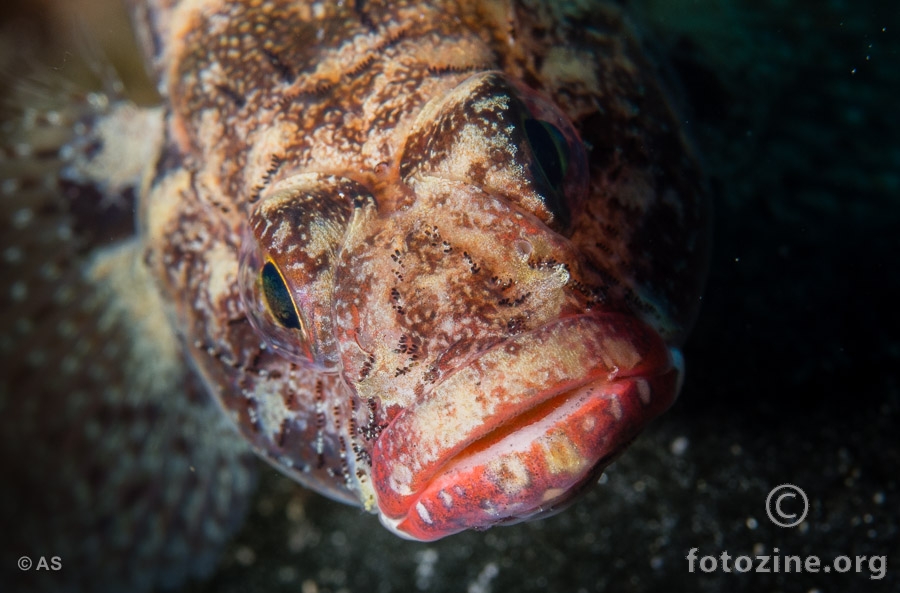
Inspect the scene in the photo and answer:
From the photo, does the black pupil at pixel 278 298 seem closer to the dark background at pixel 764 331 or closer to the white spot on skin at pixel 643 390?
the white spot on skin at pixel 643 390

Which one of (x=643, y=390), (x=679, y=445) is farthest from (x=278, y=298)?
(x=679, y=445)

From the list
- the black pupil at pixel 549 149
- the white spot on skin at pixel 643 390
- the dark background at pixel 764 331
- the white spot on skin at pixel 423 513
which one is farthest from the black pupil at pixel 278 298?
the dark background at pixel 764 331

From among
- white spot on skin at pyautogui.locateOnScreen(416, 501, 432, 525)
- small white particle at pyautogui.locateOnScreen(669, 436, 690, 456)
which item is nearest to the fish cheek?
white spot on skin at pyautogui.locateOnScreen(416, 501, 432, 525)

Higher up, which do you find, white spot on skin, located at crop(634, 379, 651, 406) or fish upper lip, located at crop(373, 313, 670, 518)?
fish upper lip, located at crop(373, 313, 670, 518)

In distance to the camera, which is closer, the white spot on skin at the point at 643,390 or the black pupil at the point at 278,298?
the white spot on skin at the point at 643,390

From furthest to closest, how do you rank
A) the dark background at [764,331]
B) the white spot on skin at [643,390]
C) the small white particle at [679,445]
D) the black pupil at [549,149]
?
the small white particle at [679,445] → the dark background at [764,331] → the black pupil at [549,149] → the white spot on skin at [643,390]

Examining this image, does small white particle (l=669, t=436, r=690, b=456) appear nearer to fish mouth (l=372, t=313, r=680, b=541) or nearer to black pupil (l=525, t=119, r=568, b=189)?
fish mouth (l=372, t=313, r=680, b=541)
